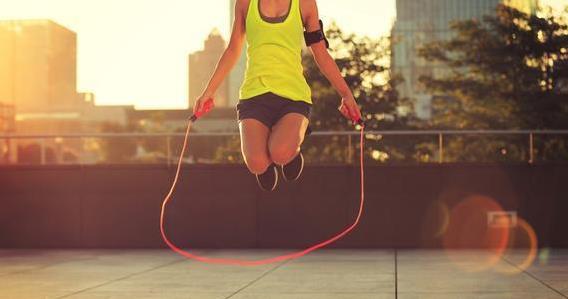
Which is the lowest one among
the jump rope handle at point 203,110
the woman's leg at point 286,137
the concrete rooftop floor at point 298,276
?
the concrete rooftop floor at point 298,276

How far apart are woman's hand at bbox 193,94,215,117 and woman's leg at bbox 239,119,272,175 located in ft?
0.88

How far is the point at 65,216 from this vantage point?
15.2m

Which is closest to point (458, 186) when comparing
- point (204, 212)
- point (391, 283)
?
point (204, 212)

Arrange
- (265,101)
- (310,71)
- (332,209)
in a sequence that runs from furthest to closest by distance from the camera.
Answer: (310,71)
(332,209)
(265,101)

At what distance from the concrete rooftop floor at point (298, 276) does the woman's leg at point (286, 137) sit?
6.92 feet

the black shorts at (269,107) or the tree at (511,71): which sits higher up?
the tree at (511,71)

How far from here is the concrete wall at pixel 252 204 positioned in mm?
14727

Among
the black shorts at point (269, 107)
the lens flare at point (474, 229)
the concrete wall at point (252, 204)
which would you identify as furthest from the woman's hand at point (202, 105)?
the lens flare at point (474, 229)

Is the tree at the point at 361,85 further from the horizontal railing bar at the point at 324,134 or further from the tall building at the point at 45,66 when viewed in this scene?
the tall building at the point at 45,66

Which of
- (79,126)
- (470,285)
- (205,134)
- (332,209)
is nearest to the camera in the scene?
(470,285)

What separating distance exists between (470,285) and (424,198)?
19.7 feet

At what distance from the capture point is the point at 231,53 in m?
6.52

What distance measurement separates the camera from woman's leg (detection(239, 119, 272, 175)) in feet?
20.8

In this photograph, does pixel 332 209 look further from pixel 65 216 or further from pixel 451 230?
pixel 65 216
